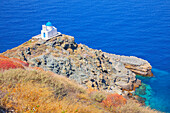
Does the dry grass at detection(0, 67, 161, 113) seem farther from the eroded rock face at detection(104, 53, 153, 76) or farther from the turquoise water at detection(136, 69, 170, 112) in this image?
the eroded rock face at detection(104, 53, 153, 76)

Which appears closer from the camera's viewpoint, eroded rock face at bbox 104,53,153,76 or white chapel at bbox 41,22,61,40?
white chapel at bbox 41,22,61,40

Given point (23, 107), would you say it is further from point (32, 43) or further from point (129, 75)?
point (129, 75)

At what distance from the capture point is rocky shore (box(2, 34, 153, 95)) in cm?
2900

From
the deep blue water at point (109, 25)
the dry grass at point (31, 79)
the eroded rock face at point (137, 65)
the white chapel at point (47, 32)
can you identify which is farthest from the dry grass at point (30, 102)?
the eroded rock face at point (137, 65)

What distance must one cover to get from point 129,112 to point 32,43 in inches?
1047

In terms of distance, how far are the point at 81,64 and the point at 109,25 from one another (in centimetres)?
4011

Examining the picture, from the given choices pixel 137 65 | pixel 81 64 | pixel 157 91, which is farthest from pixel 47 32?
pixel 157 91

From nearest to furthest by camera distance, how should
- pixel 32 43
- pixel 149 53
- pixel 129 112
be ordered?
pixel 129 112 → pixel 32 43 → pixel 149 53

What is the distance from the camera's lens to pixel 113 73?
37.2 metres

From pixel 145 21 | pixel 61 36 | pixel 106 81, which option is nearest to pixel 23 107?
Result: pixel 106 81

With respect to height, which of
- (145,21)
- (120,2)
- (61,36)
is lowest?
(61,36)

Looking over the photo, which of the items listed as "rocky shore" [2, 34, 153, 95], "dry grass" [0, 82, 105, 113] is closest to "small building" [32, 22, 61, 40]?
"rocky shore" [2, 34, 153, 95]

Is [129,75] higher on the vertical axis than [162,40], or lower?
lower

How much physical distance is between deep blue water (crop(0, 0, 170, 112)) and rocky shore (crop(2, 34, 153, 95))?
16.2 feet
